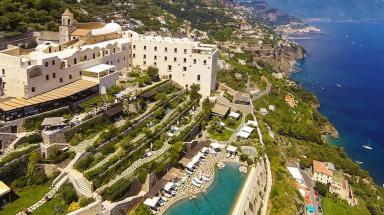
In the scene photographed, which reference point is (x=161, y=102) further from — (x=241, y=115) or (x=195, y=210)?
(x=195, y=210)

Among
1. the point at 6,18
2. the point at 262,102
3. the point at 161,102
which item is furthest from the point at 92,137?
the point at 262,102

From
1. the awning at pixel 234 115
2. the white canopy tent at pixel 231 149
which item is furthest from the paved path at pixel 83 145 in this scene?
the awning at pixel 234 115

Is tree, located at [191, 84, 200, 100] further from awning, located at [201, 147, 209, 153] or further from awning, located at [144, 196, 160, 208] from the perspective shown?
awning, located at [144, 196, 160, 208]

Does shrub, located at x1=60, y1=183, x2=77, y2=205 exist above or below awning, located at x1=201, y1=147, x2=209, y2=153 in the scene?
above

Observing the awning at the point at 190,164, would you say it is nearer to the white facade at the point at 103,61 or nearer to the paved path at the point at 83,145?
the paved path at the point at 83,145

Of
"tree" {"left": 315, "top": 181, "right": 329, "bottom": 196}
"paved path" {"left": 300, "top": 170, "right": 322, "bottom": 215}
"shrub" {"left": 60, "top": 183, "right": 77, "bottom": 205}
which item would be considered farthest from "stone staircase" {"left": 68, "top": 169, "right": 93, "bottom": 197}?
"tree" {"left": 315, "top": 181, "right": 329, "bottom": 196}

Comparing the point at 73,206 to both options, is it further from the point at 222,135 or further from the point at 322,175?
the point at 322,175
